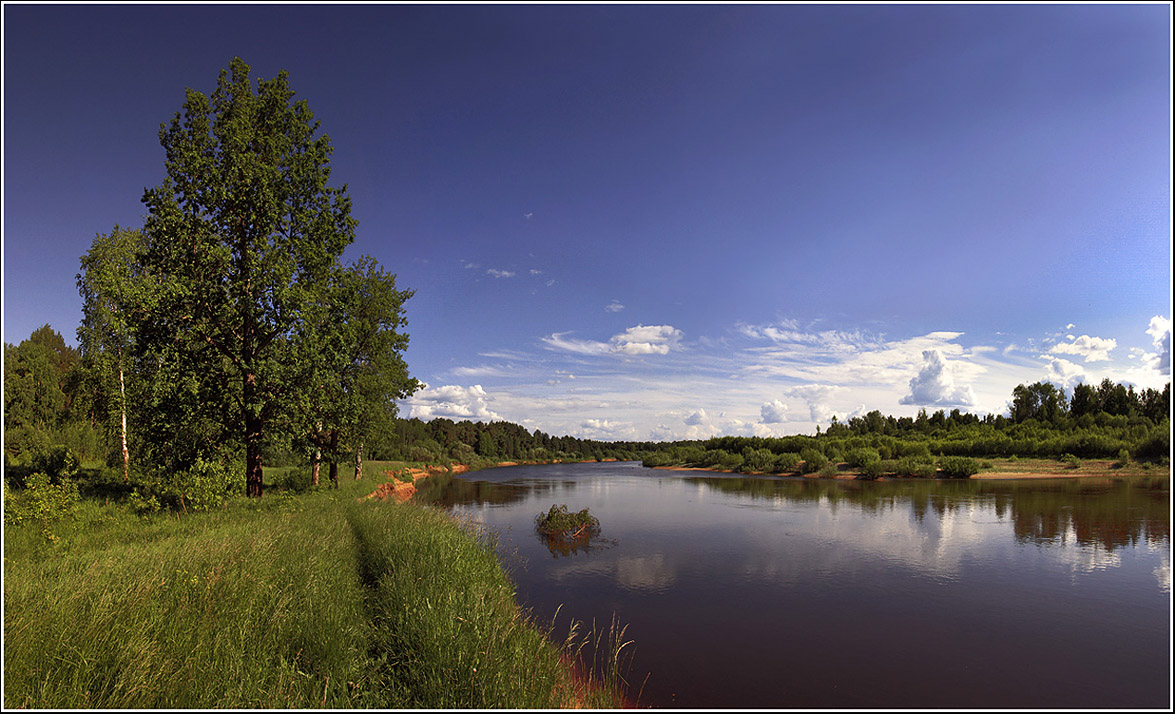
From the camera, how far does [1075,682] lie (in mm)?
10961

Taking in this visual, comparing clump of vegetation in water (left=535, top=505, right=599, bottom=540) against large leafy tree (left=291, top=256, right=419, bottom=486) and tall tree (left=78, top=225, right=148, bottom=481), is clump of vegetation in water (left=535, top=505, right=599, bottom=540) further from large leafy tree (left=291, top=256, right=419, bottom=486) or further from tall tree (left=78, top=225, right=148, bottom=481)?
tall tree (left=78, top=225, right=148, bottom=481)

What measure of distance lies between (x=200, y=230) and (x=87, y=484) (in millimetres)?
11737

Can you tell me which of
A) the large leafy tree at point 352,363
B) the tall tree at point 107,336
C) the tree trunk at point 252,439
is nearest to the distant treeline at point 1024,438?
the large leafy tree at point 352,363

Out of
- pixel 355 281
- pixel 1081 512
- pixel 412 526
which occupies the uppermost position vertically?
pixel 355 281

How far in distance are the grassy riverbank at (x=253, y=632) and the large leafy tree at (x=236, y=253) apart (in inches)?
253

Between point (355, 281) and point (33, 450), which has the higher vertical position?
point (355, 281)

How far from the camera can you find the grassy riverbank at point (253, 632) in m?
6.10

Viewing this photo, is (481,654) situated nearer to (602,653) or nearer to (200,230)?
(602,653)

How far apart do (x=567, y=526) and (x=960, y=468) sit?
5831cm

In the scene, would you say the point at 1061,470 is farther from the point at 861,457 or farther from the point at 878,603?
the point at 878,603

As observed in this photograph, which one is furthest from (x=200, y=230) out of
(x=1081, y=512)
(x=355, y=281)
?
(x=1081, y=512)

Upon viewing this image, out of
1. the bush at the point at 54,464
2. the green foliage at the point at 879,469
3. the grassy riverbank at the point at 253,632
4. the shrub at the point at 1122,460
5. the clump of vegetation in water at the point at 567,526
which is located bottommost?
the green foliage at the point at 879,469

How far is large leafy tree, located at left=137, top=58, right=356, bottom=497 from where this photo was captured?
1669 cm

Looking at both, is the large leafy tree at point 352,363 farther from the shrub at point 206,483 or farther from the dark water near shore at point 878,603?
the dark water near shore at point 878,603
